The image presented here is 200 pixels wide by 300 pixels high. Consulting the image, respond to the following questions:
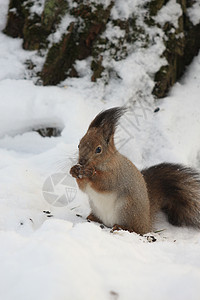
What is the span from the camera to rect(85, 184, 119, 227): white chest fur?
1967mm

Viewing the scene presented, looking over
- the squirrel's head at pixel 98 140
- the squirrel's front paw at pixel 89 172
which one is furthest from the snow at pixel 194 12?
the squirrel's front paw at pixel 89 172

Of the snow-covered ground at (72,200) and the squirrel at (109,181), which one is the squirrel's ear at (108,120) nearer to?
the squirrel at (109,181)

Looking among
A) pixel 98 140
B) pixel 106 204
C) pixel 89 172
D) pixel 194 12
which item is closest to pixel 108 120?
pixel 98 140

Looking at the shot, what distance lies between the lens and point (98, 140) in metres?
1.93

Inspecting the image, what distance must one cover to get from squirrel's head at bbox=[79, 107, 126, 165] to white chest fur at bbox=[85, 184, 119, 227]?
17cm

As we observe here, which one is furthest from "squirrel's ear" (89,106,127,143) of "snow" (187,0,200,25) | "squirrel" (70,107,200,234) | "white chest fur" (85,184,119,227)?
"snow" (187,0,200,25)

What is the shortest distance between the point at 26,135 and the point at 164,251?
1.94 metres

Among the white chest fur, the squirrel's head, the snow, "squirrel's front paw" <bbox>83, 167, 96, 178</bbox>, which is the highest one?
the snow

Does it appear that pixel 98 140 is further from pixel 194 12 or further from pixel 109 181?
pixel 194 12

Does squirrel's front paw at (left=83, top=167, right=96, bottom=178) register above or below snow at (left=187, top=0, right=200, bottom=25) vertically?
below

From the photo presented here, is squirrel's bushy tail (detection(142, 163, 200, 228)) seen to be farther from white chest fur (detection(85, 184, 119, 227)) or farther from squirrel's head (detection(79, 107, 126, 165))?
squirrel's head (detection(79, 107, 126, 165))

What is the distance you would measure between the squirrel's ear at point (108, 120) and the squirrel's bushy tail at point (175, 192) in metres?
0.50

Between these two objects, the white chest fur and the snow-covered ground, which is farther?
the white chest fur

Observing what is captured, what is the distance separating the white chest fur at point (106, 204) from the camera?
197cm
